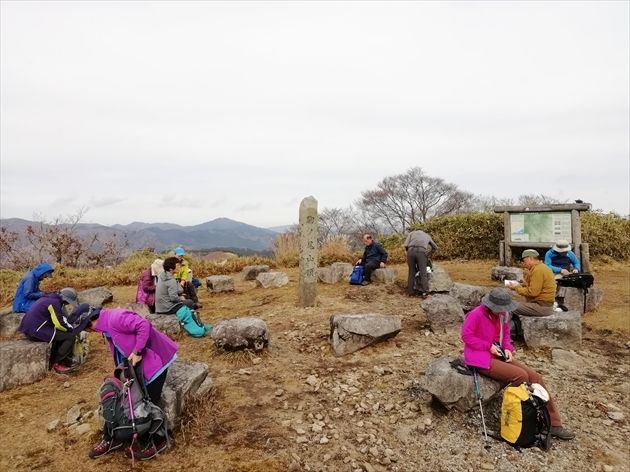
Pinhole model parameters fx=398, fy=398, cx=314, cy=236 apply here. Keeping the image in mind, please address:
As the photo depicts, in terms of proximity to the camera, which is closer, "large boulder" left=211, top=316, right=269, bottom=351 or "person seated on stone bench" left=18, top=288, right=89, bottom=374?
"person seated on stone bench" left=18, top=288, right=89, bottom=374

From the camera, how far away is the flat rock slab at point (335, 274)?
1029 cm

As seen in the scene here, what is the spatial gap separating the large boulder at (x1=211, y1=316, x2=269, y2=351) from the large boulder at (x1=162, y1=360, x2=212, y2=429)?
1047mm

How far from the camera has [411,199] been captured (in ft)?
83.7

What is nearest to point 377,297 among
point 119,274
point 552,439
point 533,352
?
point 533,352

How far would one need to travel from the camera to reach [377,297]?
857 centimetres

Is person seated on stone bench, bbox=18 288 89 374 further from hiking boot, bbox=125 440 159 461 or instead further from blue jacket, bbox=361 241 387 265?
blue jacket, bbox=361 241 387 265

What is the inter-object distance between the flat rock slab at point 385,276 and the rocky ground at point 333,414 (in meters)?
3.08

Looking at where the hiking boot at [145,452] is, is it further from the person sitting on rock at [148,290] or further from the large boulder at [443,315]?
the large boulder at [443,315]

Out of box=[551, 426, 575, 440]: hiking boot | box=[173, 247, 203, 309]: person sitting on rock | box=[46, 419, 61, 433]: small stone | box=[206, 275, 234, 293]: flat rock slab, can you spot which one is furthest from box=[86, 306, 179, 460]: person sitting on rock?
box=[206, 275, 234, 293]: flat rock slab

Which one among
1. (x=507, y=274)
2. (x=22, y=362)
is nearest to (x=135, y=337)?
(x=22, y=362)

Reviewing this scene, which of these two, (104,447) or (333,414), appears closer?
(104,447)

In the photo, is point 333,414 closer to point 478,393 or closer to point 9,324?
point 478,393

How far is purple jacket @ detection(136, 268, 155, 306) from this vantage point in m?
7.39

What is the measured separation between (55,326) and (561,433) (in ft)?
19.6
